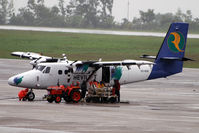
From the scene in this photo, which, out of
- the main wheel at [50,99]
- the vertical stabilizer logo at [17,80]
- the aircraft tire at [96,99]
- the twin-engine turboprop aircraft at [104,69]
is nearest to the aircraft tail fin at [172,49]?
the twin-engine turboprop aircraft at [104,69]

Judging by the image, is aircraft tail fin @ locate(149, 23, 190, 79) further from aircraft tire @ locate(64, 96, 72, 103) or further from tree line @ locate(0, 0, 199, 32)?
tree line @ locate(0, 0, 199, 32)

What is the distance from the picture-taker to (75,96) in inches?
1286

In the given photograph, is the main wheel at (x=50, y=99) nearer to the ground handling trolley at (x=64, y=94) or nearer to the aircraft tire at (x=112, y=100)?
the ground handling trolley at (x=64, y=94)

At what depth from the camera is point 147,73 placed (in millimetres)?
36375

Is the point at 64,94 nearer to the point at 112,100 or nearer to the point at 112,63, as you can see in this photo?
the point at 112,100

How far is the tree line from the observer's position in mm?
133750

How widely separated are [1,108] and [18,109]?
0.87 m

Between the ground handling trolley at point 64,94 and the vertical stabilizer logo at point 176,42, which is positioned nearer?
the ground handling trolley at point 64,94

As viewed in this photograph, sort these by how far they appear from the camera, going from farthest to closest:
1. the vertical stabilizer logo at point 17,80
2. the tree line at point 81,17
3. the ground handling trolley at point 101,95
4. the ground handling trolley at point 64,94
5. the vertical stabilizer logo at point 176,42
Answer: the tree line at point 81,17 → the vertical stabilizer logo at point 176,42 → the ground handling trolley at point 101,95 → the vertical stabilizer logo at point 17,80 → the ground handling trolley at point 64,94

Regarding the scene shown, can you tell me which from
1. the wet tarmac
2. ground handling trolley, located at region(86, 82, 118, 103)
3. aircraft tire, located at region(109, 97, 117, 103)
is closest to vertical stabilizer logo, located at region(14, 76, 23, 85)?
the wet tarmac

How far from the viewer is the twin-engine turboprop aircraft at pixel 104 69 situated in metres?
33.2

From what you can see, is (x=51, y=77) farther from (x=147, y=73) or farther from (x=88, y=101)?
(x=147, y=73)

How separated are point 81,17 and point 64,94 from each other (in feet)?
367

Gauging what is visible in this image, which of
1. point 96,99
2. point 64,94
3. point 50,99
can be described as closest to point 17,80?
point 50,99
